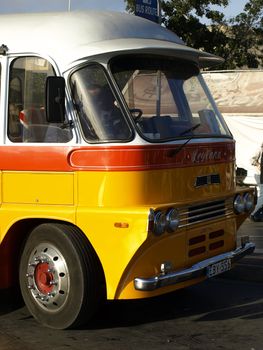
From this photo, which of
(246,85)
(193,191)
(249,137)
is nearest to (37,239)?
(193,191)

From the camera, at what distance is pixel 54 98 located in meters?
5.19

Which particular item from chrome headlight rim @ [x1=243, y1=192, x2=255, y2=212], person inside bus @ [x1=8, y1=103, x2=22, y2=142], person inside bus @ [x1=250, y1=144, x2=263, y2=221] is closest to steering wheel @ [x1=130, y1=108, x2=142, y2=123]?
person inside bus @ [x1=8, y1=103, x2=22, y2=142]

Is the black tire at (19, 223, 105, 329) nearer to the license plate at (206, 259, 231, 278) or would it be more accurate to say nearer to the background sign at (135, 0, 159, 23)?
the license plate at (206, 259, 231, 278)

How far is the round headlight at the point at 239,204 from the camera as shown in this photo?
20.2 ft

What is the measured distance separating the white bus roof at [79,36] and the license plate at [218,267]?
6.69 ft

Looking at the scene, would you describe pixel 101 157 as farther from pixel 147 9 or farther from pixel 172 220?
pixel 147 9

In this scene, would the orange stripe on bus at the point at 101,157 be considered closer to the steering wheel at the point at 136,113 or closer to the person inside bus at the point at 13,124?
the person inside bus at the point at 13,124

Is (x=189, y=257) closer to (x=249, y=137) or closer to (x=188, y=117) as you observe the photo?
(x=188, y=117)

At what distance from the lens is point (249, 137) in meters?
14.2

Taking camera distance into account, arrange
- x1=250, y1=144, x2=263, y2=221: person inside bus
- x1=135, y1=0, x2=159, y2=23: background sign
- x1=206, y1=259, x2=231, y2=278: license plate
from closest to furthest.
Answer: x1=206, y1=259, x2=231, y2=278: license plate < x1=135, y1=0, x2=159, y2=23: background sign < x1=250, y1=144, x2=263, y2=221: person inside bus

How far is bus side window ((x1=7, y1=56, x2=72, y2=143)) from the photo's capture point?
17.9ft

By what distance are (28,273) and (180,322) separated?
4.91 ft

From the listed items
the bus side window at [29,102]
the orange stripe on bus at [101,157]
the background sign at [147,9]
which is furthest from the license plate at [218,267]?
the background sign at [147,9]

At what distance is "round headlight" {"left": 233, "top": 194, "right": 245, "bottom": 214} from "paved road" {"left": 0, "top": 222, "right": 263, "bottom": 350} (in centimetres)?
98
